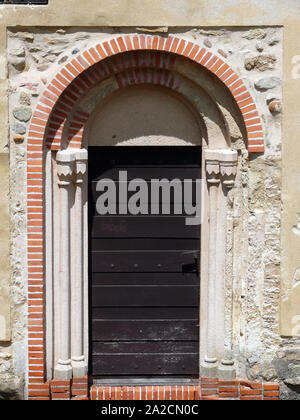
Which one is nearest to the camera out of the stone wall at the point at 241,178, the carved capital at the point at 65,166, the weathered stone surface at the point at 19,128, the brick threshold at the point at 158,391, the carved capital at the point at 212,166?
the stone wall at the point at 241,178

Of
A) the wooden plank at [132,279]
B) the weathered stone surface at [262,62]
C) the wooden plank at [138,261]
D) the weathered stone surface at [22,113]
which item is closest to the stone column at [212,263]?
the wooden plank at [138,261]

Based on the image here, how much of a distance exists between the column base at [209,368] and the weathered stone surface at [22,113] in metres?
2.74

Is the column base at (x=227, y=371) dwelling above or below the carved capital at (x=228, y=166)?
below

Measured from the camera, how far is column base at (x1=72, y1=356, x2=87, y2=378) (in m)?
6.51

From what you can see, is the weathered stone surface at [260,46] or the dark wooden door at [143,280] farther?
the dark wooden door at [143,280]

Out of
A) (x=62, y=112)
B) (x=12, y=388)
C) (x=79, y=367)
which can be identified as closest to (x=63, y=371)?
(x=79, y=367)

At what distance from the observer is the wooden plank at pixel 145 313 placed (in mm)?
6637

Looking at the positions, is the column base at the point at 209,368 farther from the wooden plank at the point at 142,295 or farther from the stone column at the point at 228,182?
the wooden plank at the point at 142,295

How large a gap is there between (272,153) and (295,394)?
2208mm

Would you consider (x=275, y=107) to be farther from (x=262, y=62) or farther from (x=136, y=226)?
(x=136, y=226)

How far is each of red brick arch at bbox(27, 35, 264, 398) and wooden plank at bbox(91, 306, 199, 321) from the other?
595mm

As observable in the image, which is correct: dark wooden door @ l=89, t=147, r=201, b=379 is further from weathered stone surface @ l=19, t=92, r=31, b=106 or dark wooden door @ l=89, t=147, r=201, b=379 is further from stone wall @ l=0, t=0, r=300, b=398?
weathered stone surface @ l=19, t=92, r=31, b=106

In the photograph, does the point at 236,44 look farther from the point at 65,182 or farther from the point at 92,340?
the point at 92,340

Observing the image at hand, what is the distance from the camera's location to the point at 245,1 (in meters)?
5.93
